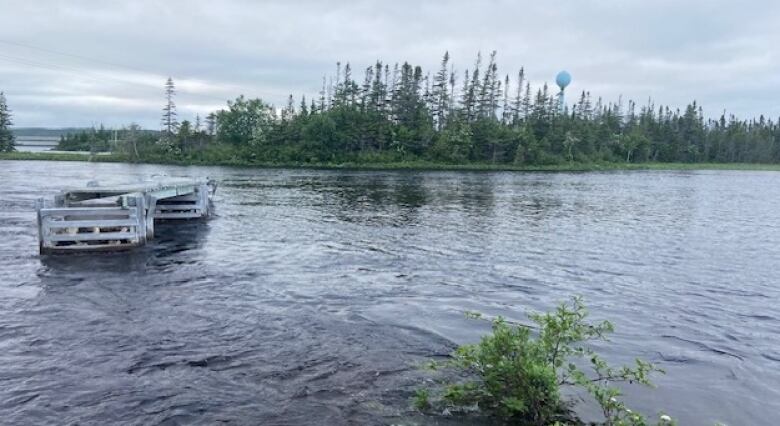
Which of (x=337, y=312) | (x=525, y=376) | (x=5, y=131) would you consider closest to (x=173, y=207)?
(x=337, y=312)

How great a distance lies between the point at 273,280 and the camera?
48.6 ft

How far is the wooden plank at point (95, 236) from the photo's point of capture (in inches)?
655

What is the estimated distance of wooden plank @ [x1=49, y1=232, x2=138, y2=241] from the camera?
54.6 feet

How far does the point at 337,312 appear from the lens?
1205 cm

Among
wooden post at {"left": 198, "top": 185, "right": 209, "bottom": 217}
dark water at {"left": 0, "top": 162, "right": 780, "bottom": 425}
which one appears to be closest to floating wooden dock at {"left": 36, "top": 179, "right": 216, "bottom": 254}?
dark water at {"left": 0, "top": 162, "right": 780, "bottom": 425}

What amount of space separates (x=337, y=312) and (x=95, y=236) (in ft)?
31.1

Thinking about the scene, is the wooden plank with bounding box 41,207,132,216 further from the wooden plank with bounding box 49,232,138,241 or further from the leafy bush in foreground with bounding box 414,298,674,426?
the leafy bush in foreground with bounding box 414,298,674,426

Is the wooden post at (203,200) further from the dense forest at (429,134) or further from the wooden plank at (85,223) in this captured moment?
the dense forest at (429,134)

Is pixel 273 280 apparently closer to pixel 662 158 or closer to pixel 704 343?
pixel 704 343

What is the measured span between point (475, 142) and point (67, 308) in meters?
89.7

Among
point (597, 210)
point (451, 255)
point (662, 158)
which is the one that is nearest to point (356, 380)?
point (451, 255)

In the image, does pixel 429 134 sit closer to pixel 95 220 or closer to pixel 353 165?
pixel 353 165

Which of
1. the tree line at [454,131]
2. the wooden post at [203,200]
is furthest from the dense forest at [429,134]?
the wooden post at [203,200]

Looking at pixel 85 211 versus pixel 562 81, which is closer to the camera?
pixel 85 211
